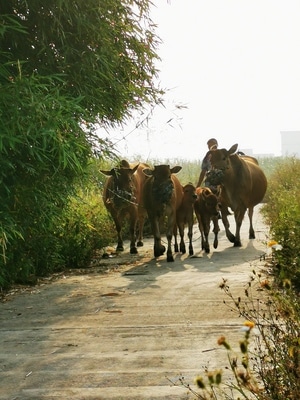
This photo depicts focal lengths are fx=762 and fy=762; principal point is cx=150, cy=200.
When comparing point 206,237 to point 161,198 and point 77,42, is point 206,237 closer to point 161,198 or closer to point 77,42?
Answer: point 161,198

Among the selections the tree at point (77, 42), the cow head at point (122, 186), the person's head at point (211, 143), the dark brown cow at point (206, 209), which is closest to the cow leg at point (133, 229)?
the cow head at point (122, 186)

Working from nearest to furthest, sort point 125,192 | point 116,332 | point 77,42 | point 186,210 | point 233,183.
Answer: point 116,332
point 77,42
point 125,192
point 186,210
point 233,183

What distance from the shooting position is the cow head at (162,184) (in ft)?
40.8

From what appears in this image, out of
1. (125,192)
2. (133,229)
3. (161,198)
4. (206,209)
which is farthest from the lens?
(133,229)

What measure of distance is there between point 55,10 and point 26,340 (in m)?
4.05

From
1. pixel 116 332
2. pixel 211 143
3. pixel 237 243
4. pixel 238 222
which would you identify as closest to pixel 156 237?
pixel 237 243

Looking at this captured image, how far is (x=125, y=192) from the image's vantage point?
1291cm

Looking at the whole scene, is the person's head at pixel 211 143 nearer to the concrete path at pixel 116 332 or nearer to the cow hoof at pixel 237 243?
the cow hoof at pixel 237 243

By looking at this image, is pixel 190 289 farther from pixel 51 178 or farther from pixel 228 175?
pixel 228 175

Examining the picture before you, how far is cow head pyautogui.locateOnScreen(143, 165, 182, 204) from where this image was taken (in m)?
12.4

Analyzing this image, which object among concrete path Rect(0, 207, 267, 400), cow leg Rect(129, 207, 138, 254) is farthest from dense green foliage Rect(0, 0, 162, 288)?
cow leg Rect(129, 207, 138, 254)

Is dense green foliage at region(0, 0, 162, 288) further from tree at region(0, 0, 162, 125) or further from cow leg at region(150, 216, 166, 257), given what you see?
cow leg at region(150, 216, 166, 257)

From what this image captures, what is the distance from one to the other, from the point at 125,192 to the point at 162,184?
74 cm

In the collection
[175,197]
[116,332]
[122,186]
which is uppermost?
[122,186]
